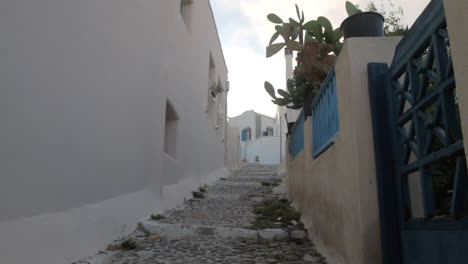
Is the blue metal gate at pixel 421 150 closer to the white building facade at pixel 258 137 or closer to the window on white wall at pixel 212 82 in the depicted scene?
the window on white wall at pixel 212 82

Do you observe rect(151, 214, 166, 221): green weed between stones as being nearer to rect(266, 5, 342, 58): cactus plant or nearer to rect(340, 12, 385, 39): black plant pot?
rect(266, 5, 342, 58): cactus plant

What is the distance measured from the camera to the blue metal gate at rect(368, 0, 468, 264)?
1416mm

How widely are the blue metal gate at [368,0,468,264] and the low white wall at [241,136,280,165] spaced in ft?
73.2

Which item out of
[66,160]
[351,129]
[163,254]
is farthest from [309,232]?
[66,160]

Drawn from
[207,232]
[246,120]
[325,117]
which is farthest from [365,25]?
[246,120]

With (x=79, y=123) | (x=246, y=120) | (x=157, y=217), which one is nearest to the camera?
(x=79, y=123)

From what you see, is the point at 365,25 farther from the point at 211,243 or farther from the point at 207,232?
the point at 207,232

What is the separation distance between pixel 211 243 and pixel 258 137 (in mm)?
24723

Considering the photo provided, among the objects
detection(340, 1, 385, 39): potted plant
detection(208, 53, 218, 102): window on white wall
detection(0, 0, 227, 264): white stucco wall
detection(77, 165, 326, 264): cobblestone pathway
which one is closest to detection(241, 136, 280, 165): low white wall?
detection(208, 53, 218, 102): window on white wall

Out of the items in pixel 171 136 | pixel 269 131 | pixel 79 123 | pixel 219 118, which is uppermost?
pixel 269 131

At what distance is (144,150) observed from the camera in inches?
186

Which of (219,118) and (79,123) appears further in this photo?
(219,118)

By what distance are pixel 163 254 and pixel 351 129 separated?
2.08 metres

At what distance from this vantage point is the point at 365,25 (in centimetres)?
251
